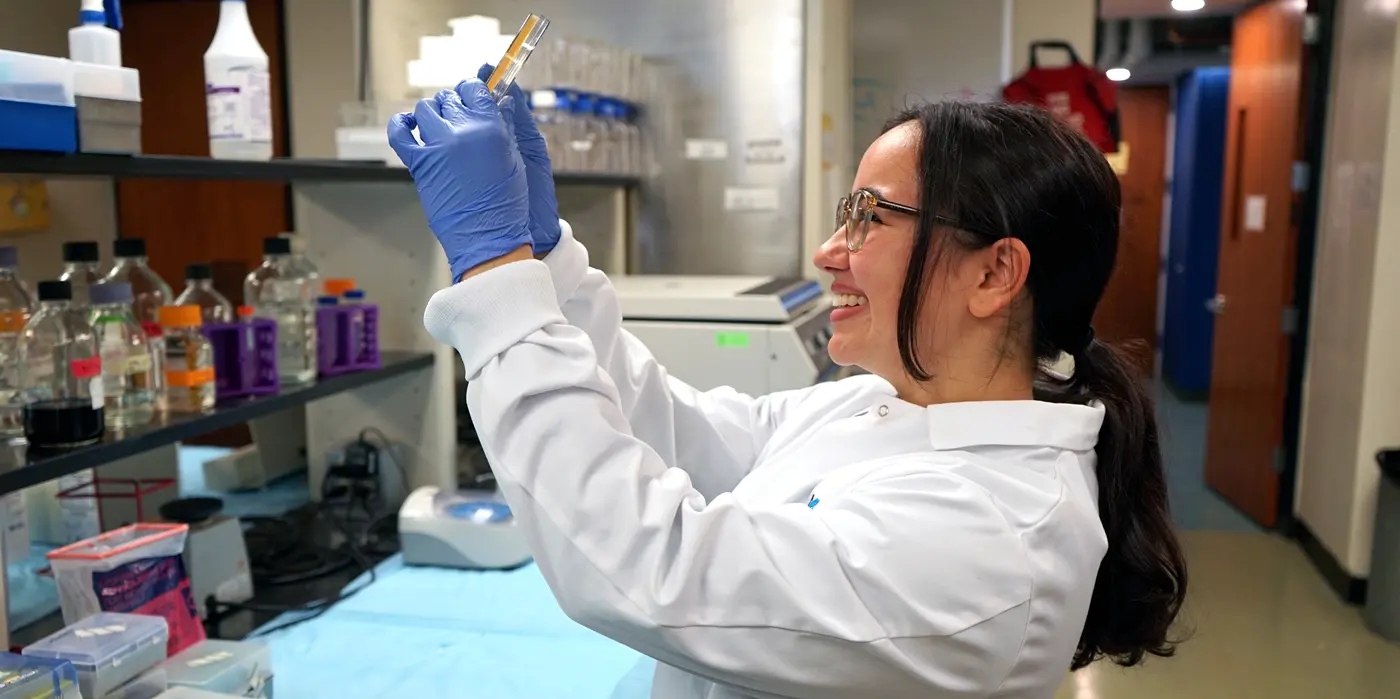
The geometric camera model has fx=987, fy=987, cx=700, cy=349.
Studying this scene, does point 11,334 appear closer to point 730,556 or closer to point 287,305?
point 287,305

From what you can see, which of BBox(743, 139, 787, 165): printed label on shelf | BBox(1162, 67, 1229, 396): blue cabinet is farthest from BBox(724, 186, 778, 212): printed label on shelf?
BBox(1162, 67, 1229, 396): blue cabinet

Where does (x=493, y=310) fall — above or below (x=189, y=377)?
above

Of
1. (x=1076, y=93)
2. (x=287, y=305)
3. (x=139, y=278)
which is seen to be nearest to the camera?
(x=139, y=278)

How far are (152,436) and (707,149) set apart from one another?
1.86 m

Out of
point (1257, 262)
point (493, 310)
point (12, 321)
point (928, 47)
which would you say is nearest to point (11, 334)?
point (12, 321)

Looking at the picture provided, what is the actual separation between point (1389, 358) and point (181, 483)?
3.31m

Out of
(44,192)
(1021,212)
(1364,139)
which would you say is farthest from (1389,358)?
(44,192)

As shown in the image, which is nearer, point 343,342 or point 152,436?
point 152,436

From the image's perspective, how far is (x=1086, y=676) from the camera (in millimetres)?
2650

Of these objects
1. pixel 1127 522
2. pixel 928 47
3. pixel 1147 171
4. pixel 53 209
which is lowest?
pixel 1127 522

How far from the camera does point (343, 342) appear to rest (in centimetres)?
174

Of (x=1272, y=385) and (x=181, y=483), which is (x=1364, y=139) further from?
(x=181, y=483)

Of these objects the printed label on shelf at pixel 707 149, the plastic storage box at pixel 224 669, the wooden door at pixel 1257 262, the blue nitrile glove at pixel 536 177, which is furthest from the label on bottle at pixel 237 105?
the wooden door at pixel 1257 262

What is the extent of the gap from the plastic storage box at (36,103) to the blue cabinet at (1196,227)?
6.56m
